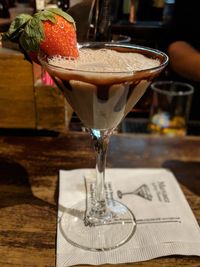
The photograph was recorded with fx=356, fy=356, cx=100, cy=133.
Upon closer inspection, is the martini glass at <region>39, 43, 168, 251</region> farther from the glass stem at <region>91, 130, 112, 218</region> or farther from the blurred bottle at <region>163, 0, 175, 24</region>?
the blurred bottle at <region>163, 0, 175, 24</region>

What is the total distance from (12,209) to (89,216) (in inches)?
6.3

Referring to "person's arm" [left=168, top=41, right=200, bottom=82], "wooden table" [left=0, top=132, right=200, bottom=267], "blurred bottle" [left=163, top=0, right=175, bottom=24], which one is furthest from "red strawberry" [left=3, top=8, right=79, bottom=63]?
"blurred bottle" [left=163, top=0, right=175, bottom=24]

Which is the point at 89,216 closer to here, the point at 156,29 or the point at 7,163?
the point at 7,163

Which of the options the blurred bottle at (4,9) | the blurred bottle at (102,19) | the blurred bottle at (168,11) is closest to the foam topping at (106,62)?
the blurred bottle at (102,19)

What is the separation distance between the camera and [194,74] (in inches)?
62.0

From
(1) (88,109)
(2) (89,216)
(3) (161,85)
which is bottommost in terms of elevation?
(3) (161,85)

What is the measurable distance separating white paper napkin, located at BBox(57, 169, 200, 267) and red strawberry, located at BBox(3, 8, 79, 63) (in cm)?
33

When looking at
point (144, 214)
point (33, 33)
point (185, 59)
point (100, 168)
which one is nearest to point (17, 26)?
point (33, 33)

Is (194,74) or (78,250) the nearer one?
(78,250)

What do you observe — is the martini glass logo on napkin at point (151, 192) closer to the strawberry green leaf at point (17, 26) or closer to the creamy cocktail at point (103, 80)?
the creamy cocktail at point (103, 80)

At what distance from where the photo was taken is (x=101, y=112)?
0.64 meters

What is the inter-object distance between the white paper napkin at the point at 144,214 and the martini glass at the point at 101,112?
0.07ft

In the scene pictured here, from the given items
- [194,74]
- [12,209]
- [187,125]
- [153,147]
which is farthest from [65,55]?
[187,125]

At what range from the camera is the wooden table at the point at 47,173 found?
0.61m
